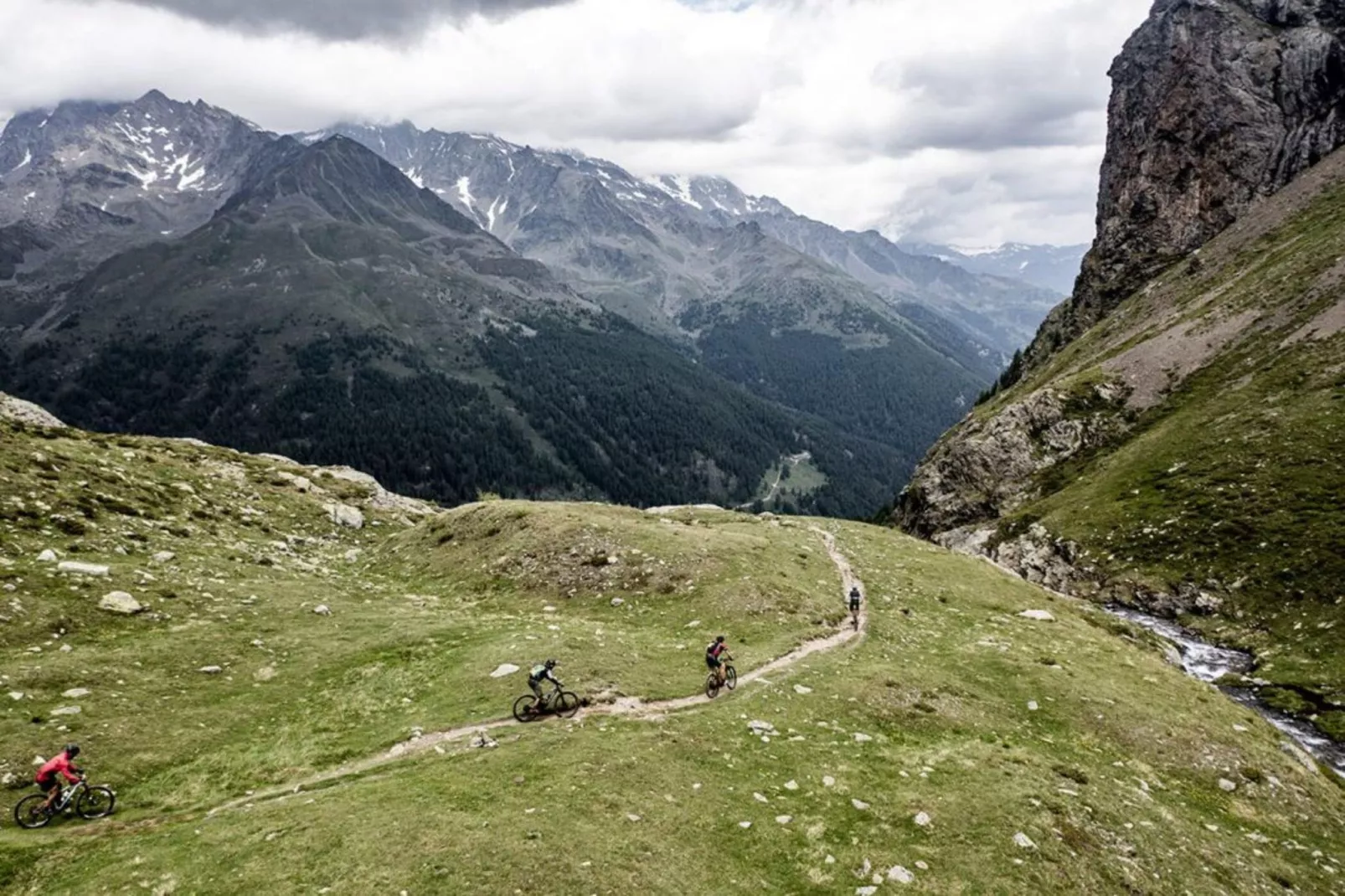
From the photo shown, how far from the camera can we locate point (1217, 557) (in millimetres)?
61969

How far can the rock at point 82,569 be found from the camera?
1345 inches

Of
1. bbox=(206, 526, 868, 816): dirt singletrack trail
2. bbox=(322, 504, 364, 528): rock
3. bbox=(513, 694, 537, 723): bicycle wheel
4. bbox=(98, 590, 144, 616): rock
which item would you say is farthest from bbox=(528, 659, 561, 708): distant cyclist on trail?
bbox=(322, 504, 364, 528): rock

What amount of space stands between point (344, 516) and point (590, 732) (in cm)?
4370

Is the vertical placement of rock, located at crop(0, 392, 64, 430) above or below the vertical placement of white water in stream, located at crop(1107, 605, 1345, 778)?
above

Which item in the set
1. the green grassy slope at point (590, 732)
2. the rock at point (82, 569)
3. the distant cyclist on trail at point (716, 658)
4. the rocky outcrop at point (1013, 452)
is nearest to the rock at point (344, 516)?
the green grassy slope at point (590, 732)

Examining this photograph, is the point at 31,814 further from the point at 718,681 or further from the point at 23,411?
the point at 23,411

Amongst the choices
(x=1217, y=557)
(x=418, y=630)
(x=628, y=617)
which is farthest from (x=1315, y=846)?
(x=1217, y=557)

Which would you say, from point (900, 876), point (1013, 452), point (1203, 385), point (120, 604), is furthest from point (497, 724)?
point (1203, 385)

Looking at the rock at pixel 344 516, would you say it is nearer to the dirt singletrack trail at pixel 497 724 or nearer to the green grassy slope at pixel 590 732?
the green grassy slope at pixel 590 732

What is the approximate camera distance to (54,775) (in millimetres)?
20438

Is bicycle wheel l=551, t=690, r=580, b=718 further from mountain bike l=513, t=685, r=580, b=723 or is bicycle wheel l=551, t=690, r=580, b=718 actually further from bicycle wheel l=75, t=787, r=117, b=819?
bicycle wheel l=75, t=787, r=117, b=819

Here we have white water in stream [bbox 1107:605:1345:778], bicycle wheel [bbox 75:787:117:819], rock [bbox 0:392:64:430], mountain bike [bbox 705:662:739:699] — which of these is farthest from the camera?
rock [bbox 0:392:64:430]

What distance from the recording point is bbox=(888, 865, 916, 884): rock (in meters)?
18.6

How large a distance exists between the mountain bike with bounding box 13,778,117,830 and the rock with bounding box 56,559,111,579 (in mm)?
17447
